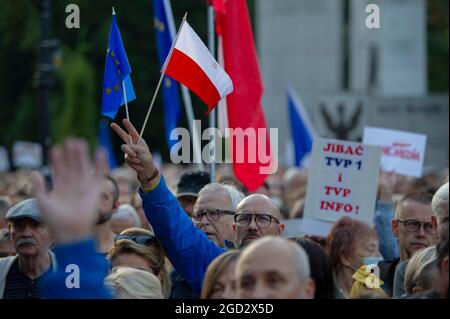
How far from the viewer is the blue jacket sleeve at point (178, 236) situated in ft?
20.0

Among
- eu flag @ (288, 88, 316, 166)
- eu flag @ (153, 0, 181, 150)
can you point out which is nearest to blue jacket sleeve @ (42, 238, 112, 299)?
eu flag @ (153, 0, 181, 150)

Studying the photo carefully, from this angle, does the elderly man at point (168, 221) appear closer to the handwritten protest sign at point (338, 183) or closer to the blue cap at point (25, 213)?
the blue cap at point (25, 213)

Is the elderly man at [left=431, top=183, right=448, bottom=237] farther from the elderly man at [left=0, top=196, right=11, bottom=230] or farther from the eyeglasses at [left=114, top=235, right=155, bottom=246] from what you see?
the elderly man at [left=0, top=196, right=11, bottom=230]

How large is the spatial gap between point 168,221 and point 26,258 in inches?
39.5

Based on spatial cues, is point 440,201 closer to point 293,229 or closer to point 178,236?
point 178,236

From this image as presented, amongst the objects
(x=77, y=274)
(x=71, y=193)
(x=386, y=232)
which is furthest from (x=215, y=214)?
(x=71, y=193)

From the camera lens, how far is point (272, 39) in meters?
32.3

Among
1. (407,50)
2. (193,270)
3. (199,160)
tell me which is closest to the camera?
(193,270)

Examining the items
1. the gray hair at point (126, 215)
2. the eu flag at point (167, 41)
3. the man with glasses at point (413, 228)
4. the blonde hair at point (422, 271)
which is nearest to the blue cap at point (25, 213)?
the blonde hair at point (422, 271)

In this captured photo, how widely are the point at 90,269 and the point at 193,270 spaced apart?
6.77ft

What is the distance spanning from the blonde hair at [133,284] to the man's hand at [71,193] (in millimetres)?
1508

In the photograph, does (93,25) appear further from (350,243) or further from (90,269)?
(90,269)

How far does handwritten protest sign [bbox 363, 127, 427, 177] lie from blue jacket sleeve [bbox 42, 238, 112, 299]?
8.29 m
